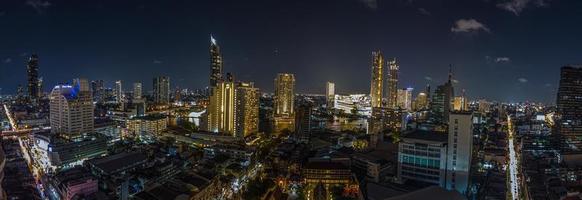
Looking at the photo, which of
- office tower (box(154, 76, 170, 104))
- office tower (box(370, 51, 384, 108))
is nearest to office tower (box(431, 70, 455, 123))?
office tower (box(370, 51, 384, 108))

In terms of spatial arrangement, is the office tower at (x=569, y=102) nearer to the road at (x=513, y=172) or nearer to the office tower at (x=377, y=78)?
the road at (x=513, y=172)

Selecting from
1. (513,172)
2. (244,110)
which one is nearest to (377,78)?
(244,110)

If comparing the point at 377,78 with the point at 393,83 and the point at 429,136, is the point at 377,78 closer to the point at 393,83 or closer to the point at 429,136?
the point at 393,83

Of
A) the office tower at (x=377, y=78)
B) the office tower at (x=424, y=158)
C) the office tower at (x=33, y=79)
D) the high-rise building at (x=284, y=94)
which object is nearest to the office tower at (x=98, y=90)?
the office tower at (x=33, y=79)

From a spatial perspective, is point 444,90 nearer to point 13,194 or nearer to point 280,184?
point 280,184

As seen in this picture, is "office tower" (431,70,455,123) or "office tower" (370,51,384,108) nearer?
"office tower" (431,70,455,123)

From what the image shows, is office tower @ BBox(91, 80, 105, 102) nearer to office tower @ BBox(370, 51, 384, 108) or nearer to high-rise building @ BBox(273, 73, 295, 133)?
high-rise building @ BBox(273, 73, 295, 133)

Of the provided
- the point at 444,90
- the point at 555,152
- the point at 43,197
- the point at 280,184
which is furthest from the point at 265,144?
the point at 444,90
